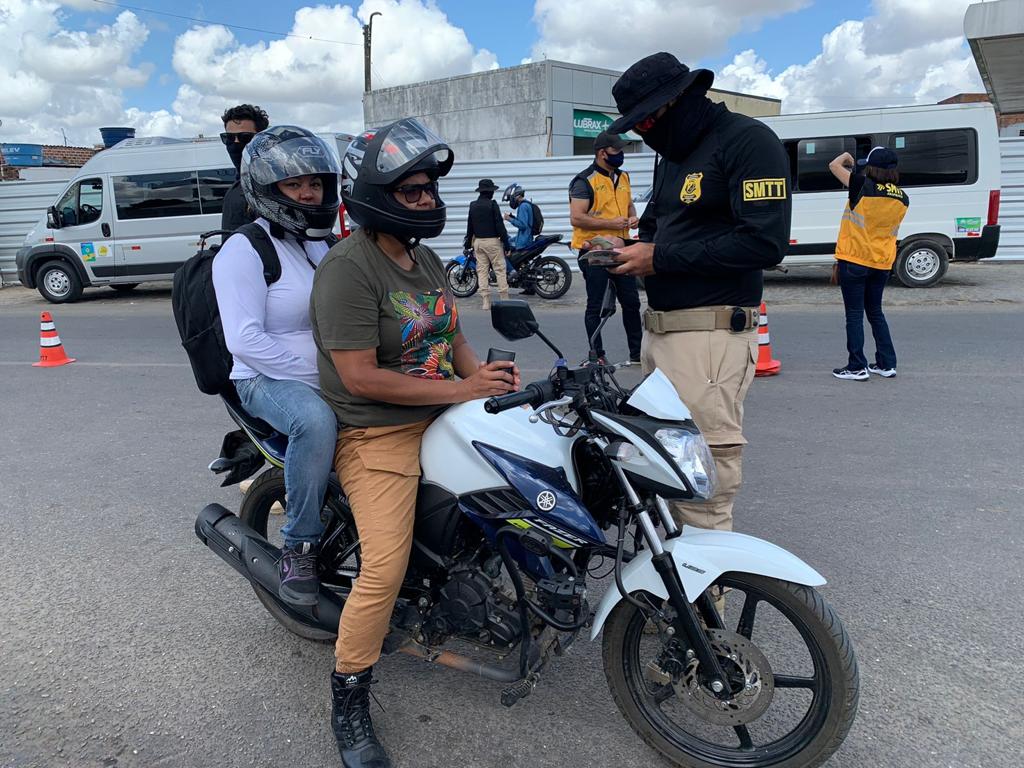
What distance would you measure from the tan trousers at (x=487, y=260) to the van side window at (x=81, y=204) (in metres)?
6.81

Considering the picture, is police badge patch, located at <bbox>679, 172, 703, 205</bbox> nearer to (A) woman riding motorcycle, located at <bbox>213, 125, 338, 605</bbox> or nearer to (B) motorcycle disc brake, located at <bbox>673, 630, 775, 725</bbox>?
(A) woman riding motorcycle, located at <bbox>213, 125, 338, 605</bbox>

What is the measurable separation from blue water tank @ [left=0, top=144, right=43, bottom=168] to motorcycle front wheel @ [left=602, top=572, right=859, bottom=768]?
113ft

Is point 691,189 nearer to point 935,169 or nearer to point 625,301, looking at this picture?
point 625,301

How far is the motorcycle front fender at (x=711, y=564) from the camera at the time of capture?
2.14 m

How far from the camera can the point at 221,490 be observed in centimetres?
460

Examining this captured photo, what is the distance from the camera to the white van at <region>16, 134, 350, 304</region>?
13109mm

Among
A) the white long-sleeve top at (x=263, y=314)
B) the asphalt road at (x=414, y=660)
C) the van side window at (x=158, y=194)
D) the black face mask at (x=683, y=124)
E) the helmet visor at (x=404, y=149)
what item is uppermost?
the van side window at (x=158, y=194)

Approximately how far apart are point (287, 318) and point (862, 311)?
5472 mm

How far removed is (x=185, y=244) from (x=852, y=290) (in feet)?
35.7

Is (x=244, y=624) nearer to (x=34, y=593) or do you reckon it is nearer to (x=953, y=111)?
(x=34, y=593)

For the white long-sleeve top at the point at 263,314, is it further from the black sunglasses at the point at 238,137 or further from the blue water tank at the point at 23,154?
the blue water tank at the point at 23,154

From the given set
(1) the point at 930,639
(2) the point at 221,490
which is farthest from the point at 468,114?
(1) the point at 930,639

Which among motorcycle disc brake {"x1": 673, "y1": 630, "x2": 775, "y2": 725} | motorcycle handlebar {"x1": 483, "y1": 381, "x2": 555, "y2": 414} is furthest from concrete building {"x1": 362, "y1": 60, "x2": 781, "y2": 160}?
motorcycle disc brake {"x1": 673, "y1": 630, "x2": 775, "y2": 725}

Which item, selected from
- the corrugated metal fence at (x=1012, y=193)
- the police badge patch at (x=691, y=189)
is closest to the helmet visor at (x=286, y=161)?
the police badge patch at (x=691, y=189)
